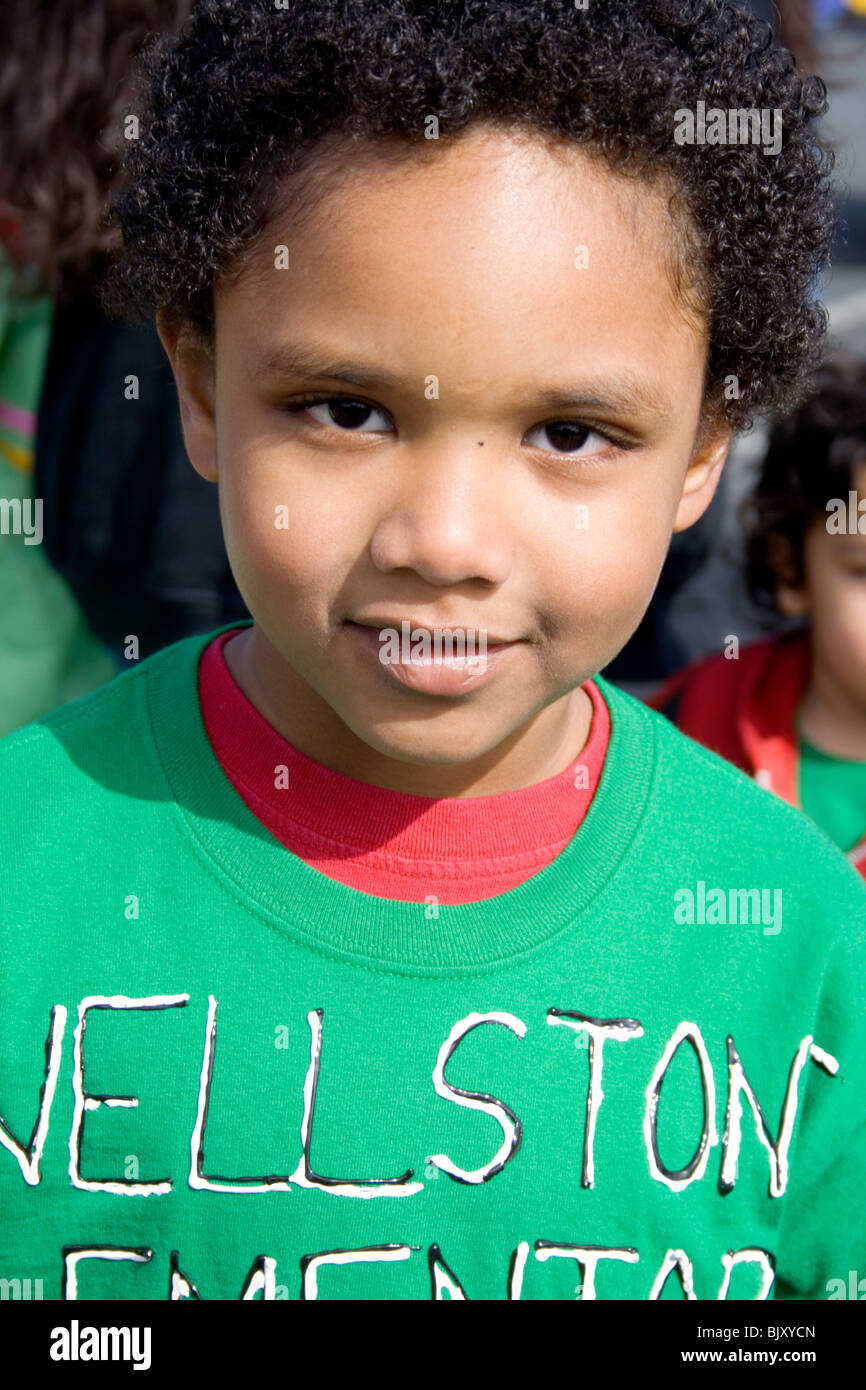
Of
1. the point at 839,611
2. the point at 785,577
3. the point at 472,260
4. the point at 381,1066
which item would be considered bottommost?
the point at 381,1066

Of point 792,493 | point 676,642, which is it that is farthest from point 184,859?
point 792,493

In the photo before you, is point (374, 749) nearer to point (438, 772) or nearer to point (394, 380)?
point (438, 772)

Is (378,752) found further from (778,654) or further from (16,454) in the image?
(778,654)

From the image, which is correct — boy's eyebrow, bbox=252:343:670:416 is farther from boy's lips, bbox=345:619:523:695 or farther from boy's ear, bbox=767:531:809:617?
boy's ear, bbox=767:531:809:617

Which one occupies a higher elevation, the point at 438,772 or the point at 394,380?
the point at 394,380

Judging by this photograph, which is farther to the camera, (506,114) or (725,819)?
(725,819)

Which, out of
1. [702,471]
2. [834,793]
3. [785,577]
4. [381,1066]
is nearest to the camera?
[381,1066]

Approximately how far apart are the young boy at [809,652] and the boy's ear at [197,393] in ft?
5.63

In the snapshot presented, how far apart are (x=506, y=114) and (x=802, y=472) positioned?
7.16 feet

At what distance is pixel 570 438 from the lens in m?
1.37

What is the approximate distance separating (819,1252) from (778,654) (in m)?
1.84

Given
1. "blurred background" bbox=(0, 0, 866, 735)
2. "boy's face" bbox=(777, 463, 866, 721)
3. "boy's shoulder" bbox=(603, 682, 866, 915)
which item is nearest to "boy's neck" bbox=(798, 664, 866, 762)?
"boy's face" bbox=(777, 463, 866, 721)

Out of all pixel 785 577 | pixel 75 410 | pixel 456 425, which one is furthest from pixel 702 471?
pixel 785 577

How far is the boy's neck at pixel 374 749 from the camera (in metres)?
1.59
